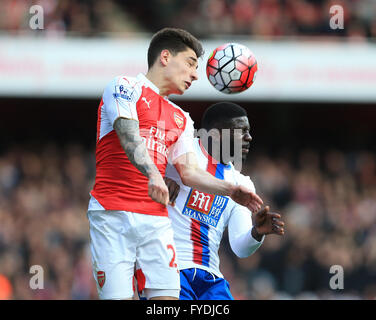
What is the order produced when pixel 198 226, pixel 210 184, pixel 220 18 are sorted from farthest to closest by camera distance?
pixel 220 18 → pixel 198 226 → pixel 210 184

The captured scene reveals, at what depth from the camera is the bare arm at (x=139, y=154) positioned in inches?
150

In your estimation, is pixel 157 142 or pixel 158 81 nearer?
pixel 157 142

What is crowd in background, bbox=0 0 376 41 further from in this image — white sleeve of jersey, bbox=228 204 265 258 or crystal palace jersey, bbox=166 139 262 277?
crystal palace jersey, bbox=166 139 262 277

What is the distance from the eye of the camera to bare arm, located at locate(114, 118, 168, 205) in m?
3.81

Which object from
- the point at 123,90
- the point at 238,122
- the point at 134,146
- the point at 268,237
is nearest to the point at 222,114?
the point at 238,122

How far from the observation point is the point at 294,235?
12258 mm

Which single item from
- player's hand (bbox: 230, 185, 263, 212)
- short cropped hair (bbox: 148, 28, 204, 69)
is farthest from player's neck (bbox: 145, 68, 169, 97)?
player's hand (bbox: 230, 185, 263, 212)

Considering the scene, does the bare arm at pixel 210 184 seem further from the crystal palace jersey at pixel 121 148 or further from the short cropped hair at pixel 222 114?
the short cropped hair at pixel 222 114

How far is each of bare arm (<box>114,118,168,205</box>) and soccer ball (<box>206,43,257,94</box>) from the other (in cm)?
175

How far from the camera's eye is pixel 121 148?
424 centimetres

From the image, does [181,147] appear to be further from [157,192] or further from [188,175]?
[157,192]

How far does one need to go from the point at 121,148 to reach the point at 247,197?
826 millimetres

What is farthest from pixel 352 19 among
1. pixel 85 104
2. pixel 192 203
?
pixel 192 203

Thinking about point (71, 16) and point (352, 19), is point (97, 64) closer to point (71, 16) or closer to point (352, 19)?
point (71, 16)
